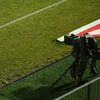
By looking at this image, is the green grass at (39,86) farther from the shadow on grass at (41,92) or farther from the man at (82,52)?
the man at (82,52)

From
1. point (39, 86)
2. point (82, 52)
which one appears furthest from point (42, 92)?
point (82, 52)

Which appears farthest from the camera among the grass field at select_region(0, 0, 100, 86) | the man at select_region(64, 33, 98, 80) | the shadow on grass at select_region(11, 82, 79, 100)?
the grass field at select_region(0, 0, 100, 86)

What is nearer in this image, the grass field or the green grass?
the green grass

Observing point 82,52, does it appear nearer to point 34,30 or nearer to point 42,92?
point 42,92

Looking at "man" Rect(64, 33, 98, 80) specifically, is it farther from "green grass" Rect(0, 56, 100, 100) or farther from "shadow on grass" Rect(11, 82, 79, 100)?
"green grass" Rect(0, 56, 100, 100)

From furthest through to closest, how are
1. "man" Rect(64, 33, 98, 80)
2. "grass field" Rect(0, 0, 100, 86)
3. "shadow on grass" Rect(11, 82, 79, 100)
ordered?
1. "grass field" Rect(0, 0, 100, 86)
2. "shadow on grass" Rect(11, 82, 79, 100)
3. "man" Rect(64, 33, 98, 80)

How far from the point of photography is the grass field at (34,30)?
52.0ft

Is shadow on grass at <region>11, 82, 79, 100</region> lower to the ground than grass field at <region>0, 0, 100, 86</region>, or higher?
lower

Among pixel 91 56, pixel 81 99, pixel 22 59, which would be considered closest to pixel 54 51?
pixel 22 59

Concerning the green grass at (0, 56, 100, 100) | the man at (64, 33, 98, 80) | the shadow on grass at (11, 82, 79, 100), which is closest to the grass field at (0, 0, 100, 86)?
the green grass at (0, 56, 100, 100)

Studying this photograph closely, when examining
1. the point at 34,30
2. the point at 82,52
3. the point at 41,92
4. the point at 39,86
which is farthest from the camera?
the point at 34,30

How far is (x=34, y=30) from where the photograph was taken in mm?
19141

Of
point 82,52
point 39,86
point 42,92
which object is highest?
point 82,52

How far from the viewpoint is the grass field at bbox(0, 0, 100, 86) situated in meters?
15.8
